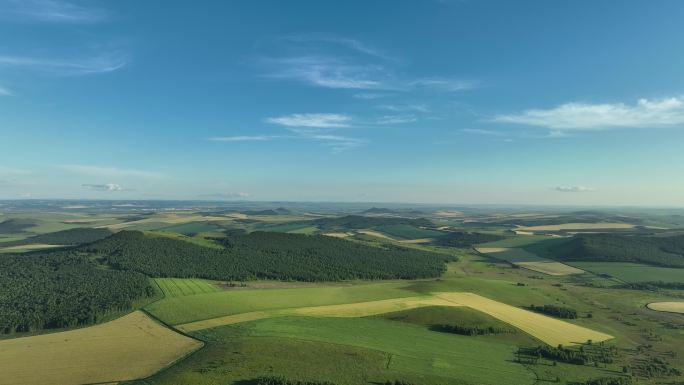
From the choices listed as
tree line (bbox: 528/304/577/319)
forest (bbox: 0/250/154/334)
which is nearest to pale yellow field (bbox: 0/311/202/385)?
forest (bbox: 0/250/154/334)

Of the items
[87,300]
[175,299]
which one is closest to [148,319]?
[175,299]

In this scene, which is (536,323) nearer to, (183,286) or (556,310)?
(556,310)

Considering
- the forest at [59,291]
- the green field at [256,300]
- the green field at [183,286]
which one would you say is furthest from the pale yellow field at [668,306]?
the forest at [59,291]

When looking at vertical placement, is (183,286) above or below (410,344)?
below

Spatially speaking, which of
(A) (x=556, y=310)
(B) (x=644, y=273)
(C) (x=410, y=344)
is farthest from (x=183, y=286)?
(B) (x=644, y=273)

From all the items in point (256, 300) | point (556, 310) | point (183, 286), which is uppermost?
point (256, 300)

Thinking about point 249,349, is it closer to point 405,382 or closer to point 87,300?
point 405,382

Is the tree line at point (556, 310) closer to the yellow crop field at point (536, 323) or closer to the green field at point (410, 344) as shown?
the yellow crop field at point (536, 323)
